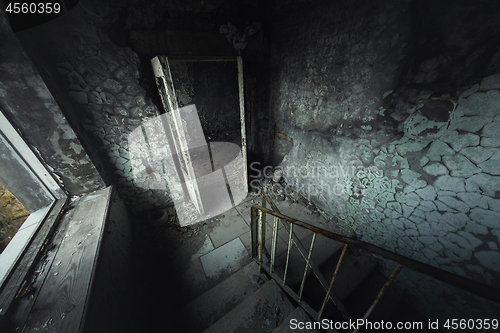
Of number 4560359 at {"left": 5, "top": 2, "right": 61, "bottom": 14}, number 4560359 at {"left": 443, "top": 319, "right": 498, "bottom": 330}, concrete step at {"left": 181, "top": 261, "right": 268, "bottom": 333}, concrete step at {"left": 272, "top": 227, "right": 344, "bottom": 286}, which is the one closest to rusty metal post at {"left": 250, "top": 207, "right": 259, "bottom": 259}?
concrete step at {"left": 181, "top": 261, "right": 268, "bottom": 333}

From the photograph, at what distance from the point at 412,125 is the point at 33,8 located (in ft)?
11.0

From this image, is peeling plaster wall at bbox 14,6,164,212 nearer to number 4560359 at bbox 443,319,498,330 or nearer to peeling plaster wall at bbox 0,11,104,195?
peeling plaster wall at bbox 0,11,104,195

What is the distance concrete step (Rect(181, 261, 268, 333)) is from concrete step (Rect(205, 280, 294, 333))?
119 millimetres

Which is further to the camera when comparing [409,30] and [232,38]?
[232,38]

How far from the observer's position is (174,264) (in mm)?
2168

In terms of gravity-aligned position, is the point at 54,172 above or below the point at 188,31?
below

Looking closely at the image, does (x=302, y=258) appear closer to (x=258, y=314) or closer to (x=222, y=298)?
(x=258, y=314)

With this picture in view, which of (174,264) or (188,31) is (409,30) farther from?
(174,264)

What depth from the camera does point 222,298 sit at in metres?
1.80

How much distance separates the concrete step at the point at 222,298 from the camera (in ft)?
5.40

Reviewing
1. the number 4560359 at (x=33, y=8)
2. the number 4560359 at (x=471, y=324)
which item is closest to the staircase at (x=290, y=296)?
the number 4560359 at (x=471, y=324)

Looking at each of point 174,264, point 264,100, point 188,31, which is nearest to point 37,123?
point 188,31

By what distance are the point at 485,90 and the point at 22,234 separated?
3.67 meters

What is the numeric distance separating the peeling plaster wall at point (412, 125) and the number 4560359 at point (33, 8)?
240cm
